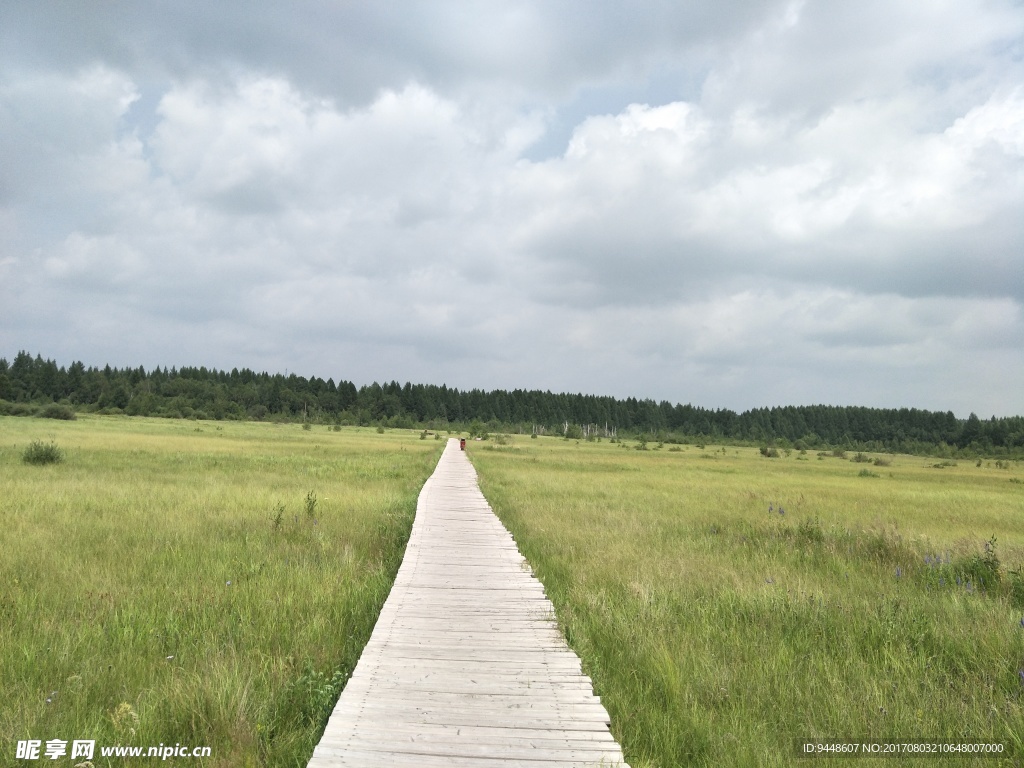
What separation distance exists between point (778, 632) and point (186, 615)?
618cm

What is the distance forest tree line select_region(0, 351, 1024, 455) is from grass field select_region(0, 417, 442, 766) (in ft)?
265

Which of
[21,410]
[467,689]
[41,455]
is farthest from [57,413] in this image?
[467,689]

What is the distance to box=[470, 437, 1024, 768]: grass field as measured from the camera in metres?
4.11

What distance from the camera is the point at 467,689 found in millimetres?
4109

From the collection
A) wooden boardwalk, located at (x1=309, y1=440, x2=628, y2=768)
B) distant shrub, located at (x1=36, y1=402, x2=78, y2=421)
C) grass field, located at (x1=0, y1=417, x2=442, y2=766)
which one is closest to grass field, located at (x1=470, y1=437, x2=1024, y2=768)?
wooden boardwalk, located at (x1=309, y1=440, x2=628, y2=768)

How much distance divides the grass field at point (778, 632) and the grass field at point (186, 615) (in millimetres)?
2330

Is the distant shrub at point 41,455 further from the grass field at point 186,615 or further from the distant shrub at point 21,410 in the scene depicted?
the distant shrub at point 21,410

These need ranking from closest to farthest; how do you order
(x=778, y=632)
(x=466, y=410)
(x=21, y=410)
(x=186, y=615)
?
(x=186, y=615), (x=778, y=632), (x=21, y=410), (x=466, y=410)

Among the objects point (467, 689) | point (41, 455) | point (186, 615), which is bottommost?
point (41, 455)

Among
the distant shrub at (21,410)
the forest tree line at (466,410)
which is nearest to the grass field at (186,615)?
the distant shrub at (21,410)

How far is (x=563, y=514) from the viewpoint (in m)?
13.9

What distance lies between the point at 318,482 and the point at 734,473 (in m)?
24.5

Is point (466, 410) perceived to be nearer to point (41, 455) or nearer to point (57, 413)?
point (57, 413)

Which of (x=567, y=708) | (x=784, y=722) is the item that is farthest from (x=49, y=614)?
(x=784, y=722)
